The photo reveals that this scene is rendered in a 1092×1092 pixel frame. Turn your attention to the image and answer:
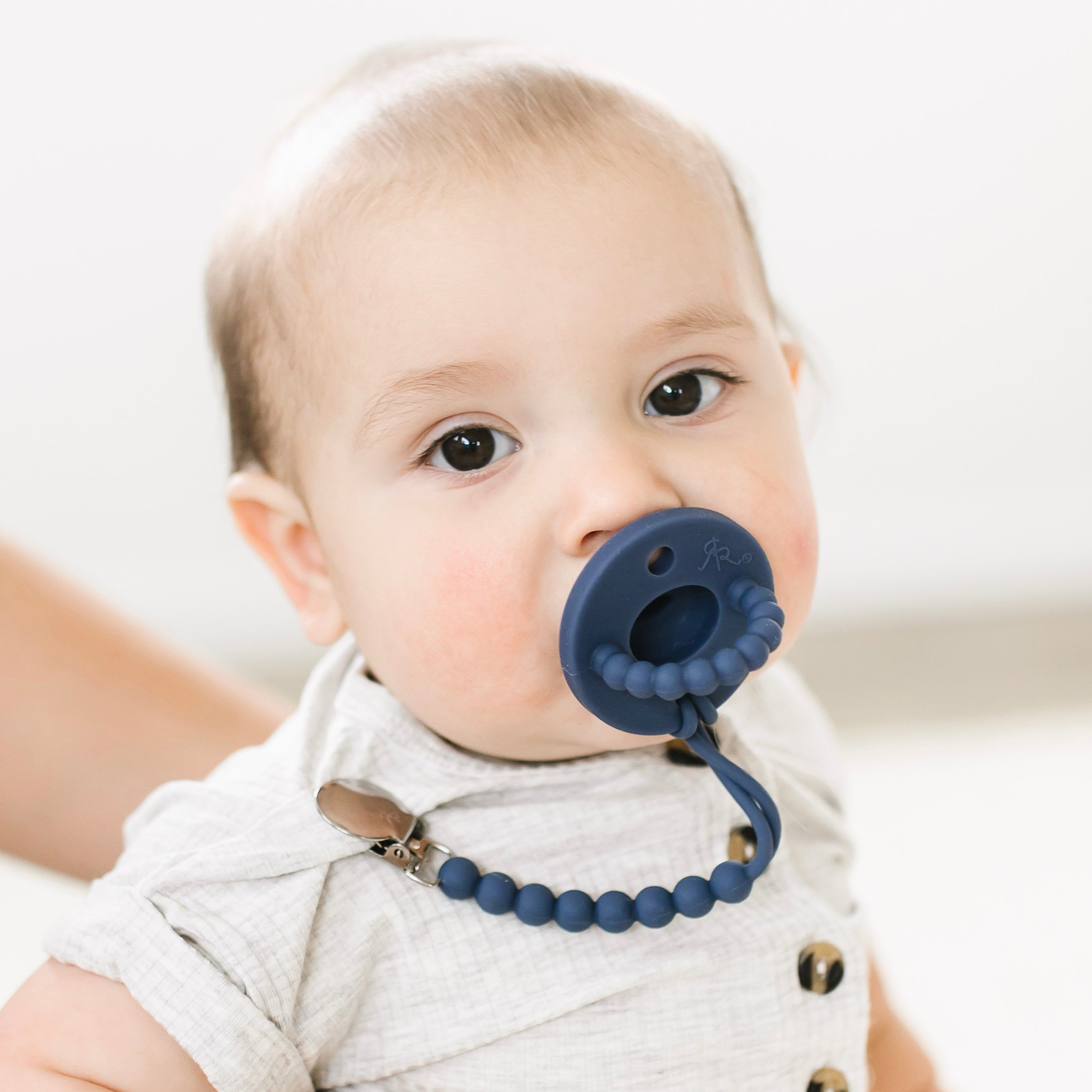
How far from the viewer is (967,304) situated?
7.18ft

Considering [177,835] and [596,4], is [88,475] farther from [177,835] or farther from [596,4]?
[177,835]

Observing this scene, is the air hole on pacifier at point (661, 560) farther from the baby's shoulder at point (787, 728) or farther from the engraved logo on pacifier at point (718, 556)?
the baby's shoulder at point (787, 728)

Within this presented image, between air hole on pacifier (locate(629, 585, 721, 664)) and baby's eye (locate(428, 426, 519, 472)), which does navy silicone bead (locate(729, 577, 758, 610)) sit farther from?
baby's eye (locate(428, 426, 519, 472))

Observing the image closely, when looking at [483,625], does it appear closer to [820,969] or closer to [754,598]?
[754,598]

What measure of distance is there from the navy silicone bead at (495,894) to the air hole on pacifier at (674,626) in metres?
0.16

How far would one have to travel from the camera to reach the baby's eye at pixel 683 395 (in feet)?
2.31

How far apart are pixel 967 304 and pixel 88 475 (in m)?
1.54

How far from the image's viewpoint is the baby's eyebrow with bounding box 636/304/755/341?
2.25ft

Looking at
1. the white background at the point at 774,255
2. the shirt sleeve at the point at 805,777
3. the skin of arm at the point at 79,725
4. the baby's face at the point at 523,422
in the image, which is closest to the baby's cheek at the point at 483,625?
the baby's face at the point at 523,422

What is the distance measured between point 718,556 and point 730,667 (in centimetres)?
6

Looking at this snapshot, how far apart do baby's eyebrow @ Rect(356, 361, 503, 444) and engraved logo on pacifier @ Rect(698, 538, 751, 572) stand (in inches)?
5.8

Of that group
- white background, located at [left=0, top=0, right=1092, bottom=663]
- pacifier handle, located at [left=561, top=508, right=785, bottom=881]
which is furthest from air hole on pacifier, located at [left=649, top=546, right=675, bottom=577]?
white background, located at [left=0, top=0, right=1092, bottom=663]

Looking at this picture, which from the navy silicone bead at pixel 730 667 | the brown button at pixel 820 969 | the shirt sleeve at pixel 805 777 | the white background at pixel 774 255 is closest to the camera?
the navy silicone bead at pixel 730 667

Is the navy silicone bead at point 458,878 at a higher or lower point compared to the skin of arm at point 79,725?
lower
